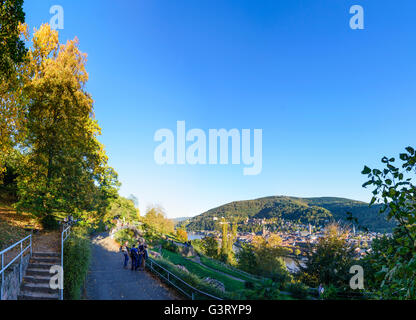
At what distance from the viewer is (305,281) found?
52.5 feet

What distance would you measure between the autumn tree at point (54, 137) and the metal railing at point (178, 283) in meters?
4.81

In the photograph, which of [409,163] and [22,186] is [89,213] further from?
[409,163]

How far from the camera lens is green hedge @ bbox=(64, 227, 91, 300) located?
26.0ft

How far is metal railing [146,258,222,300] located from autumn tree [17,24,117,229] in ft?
15.8

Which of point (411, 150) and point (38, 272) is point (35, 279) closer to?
point (38, 272)

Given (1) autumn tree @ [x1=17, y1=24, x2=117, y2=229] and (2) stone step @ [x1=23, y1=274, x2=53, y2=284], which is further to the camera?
(1) autumn tree @ [x1=17, y1=24, x2=117, y2=229]

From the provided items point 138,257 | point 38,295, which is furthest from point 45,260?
point 138,257

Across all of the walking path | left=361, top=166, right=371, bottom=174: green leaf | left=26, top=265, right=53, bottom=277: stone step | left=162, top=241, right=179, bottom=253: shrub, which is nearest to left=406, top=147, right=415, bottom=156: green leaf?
left=361, top=166, right=371, bottom=174: green leaf

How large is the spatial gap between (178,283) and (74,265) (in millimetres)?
3974

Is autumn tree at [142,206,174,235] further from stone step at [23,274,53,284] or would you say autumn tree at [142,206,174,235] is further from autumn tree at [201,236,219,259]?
stone step at [23,274,53,284]

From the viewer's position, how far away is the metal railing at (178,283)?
7.68m

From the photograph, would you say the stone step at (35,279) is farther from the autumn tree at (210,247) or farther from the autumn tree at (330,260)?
the autumn tree at (210,247)

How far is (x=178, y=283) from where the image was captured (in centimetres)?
892

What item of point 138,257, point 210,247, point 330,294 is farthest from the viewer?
point 210,247
